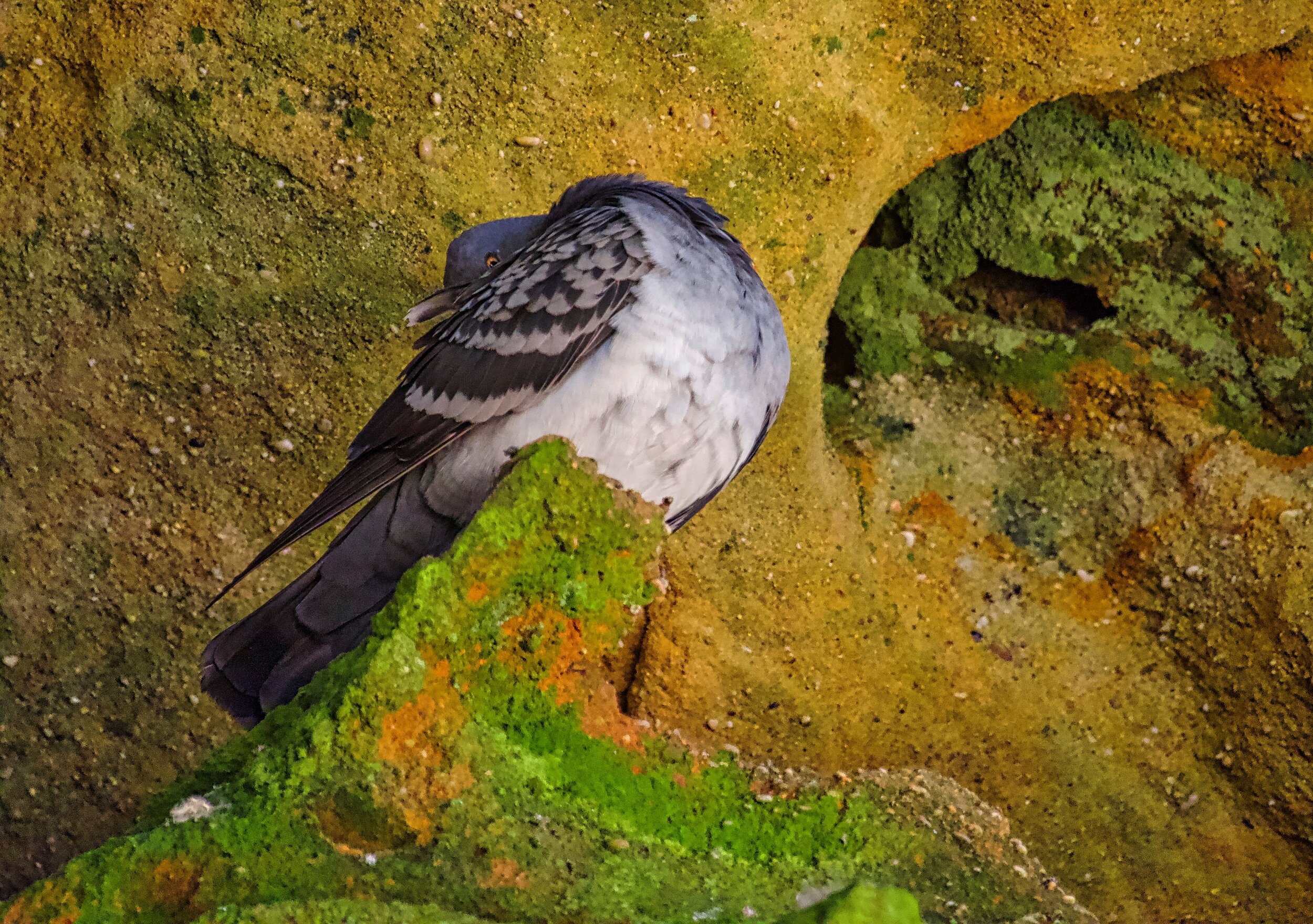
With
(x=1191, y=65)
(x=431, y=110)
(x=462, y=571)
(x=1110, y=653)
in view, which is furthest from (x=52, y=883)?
(x=1191, y=65)

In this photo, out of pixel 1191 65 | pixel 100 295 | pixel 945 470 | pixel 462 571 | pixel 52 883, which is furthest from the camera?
pixel 945 470

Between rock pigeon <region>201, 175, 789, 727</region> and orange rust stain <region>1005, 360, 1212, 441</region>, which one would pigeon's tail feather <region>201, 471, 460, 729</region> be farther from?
orange rust stain <region>1005, 360, 1212, 441</region>

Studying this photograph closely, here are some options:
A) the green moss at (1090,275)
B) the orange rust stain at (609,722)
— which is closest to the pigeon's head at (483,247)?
the orange rust stain at (609,722)

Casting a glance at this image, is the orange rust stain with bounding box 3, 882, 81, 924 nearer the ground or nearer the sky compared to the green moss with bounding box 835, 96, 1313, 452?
nearer the ground

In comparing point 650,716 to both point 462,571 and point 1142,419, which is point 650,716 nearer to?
point 462,571

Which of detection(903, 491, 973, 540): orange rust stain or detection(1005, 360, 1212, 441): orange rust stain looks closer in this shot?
detection(1005, 360, 1212, 441): orange rust stain

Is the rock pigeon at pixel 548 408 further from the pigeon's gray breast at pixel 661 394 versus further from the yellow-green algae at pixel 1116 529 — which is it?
the yellow-green algae at pixel 1116 529

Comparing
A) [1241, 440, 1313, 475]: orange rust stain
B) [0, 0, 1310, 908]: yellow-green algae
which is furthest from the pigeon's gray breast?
[1241, 440, 1313, 475]: orange rust stain

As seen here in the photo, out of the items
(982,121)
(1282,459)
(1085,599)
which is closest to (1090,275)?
(982,121)
